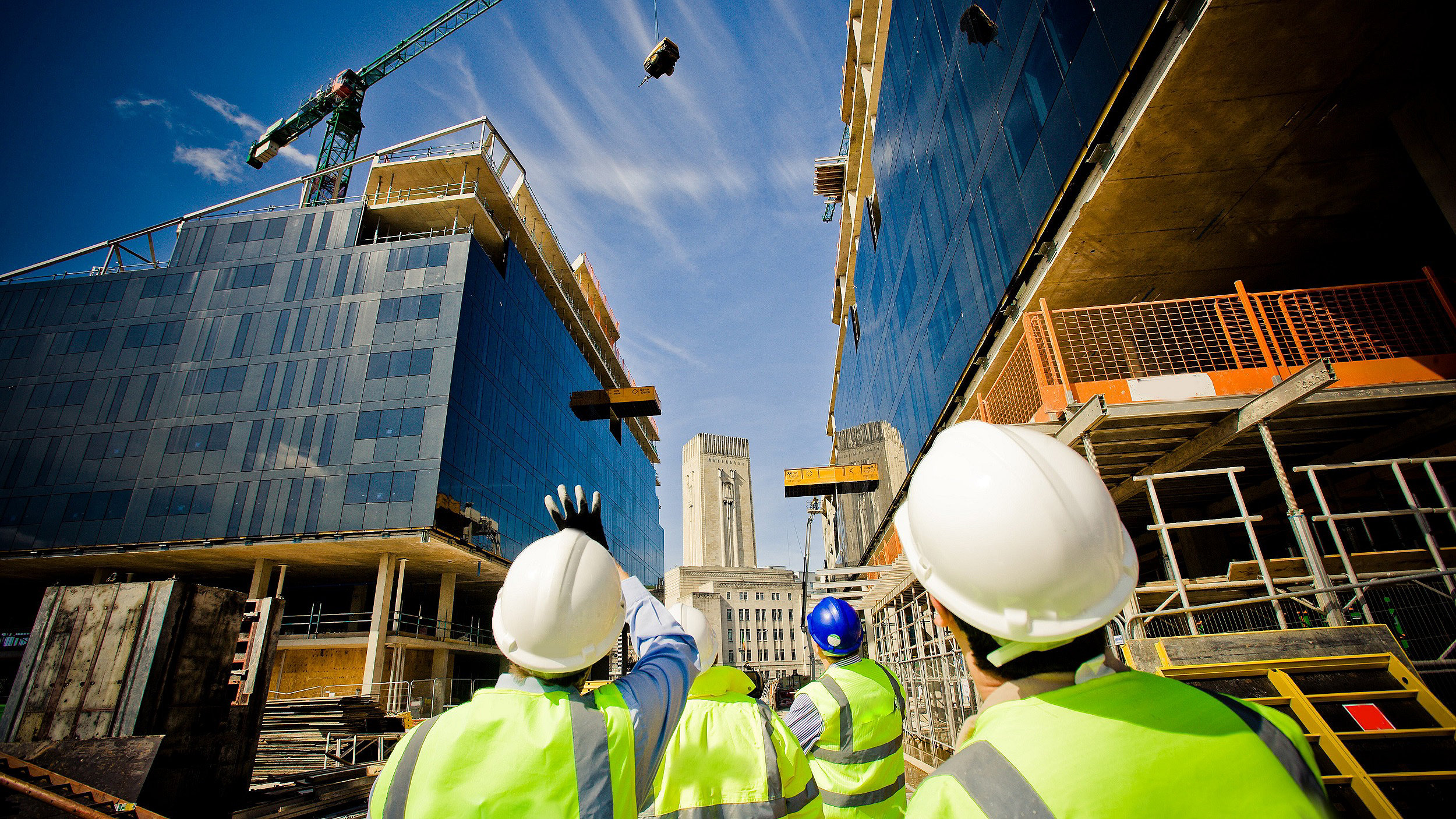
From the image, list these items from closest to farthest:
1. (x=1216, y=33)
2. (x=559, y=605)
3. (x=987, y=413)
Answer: (x=559, y=605) < (x=1216, y=33) < (x=987, y=413)

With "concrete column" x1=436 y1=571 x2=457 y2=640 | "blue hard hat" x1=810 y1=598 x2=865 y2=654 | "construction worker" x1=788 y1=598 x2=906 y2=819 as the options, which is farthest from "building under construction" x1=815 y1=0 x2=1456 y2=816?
"concrete column" x1=436 y1=571 x2=457 y2=640

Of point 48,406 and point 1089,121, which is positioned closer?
point 1089,121

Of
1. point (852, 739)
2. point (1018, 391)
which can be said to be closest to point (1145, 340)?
point (1018, 391)

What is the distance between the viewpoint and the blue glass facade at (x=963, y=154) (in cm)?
822

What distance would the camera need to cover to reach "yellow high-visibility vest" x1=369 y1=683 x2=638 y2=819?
5.64ft

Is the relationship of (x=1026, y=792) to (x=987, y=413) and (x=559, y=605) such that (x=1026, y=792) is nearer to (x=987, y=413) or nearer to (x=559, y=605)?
(x=559, y=605)

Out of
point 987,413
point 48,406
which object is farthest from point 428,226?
point 987,413

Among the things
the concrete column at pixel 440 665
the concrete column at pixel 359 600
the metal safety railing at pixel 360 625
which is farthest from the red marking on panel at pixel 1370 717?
the concrete column at pixel 359 600

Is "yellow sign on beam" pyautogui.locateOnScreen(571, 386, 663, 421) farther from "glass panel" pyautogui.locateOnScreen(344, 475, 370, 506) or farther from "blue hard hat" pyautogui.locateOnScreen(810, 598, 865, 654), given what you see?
"blue hard hat" pyautogui.locateOnScreen(810, 598, 865, 654)

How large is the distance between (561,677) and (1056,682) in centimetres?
145

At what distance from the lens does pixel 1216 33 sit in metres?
6.05

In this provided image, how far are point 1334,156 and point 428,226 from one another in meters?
35.0

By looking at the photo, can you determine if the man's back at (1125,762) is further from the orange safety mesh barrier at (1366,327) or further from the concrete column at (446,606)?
the concrete column at (446,606)

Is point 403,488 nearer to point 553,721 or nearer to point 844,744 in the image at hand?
point 844,744
